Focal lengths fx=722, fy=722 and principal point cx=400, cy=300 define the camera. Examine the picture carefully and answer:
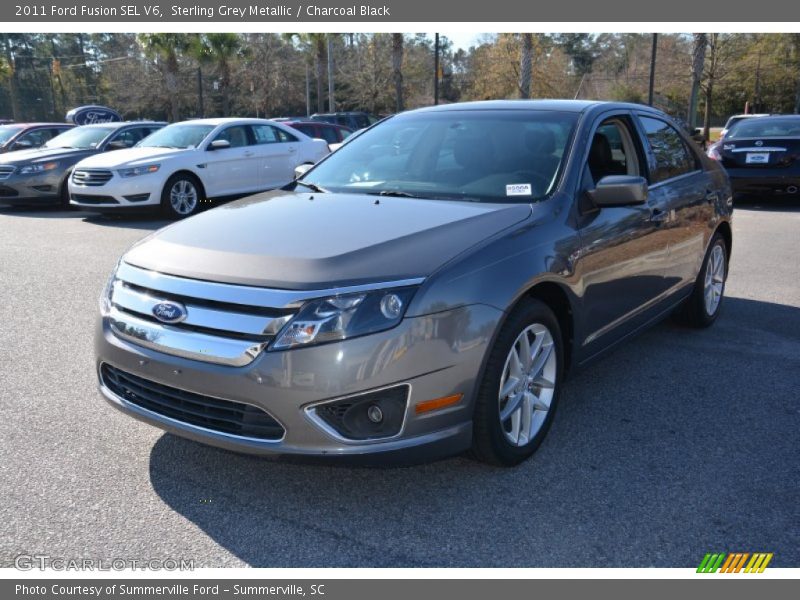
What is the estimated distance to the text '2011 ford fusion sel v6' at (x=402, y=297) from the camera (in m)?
2.69

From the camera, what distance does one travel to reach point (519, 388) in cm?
328

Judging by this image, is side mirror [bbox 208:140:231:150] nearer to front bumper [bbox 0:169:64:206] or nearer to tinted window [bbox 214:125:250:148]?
tinted window [bbox 214:125:250:148]

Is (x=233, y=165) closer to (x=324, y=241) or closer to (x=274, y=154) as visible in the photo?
(x=274, y=154)

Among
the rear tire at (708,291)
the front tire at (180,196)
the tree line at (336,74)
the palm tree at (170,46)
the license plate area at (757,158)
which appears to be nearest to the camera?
the rear tire at (708,291)

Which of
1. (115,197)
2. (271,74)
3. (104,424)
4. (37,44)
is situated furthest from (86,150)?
(37,44)

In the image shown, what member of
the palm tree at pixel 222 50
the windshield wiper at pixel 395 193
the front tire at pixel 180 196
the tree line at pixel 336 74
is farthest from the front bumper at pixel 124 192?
the palm tree at pixel 222 50

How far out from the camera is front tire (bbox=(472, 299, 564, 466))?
9.88 ft

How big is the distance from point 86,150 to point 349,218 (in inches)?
460

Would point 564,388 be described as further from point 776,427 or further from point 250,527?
point 250,527

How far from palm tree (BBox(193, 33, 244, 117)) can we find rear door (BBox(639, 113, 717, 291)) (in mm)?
34093

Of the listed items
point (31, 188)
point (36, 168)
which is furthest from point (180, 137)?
point (31, 188)

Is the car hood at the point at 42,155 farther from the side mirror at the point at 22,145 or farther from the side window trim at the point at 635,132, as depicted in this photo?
the side window trim at the point at 635,132

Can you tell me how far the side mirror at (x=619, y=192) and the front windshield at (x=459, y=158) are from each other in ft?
0.80

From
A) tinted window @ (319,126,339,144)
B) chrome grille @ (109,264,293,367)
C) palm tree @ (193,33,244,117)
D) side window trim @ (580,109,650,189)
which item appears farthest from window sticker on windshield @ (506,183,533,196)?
palm tree @ (193,33,244,117)
